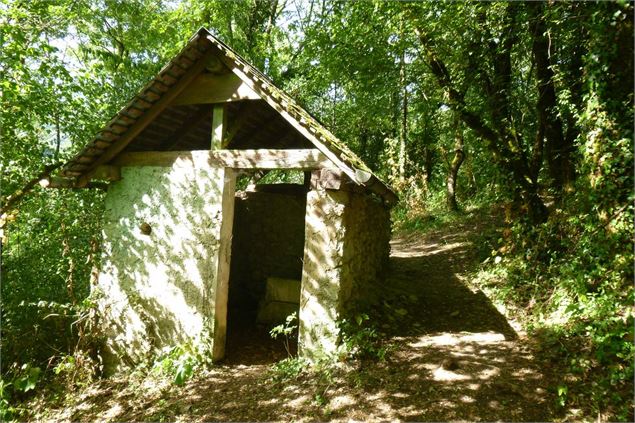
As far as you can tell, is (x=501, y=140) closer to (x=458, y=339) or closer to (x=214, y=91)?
(x=458, y=339)

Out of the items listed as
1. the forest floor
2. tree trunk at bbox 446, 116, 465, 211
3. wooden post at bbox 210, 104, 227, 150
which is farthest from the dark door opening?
tree trunk at bbox 446, 116, 465, 211

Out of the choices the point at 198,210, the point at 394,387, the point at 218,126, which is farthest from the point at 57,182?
the point at 394,387

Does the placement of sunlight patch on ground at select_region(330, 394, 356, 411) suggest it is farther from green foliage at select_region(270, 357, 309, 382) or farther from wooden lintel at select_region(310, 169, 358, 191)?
wooden lintel at select_region(310, 169, 358, 191)

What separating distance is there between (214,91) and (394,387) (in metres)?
4.80

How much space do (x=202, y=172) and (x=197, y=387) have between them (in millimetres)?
3113

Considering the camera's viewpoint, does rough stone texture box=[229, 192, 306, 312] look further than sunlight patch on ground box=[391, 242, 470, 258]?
No

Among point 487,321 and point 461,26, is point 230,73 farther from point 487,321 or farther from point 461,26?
point 487,321

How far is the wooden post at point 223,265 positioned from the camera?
5.48 meters

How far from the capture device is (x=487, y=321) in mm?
5910

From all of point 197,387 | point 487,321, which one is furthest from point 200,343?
point 487,321

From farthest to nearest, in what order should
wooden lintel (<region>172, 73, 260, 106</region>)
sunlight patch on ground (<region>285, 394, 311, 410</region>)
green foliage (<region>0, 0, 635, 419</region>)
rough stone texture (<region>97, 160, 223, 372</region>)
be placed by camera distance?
rough stone texture (<region>97, 160, 223, 372</region>) → wooden lintel (<region>172, 73, 260, 106</region>) → green foliage (<region>0, 0, 635, 419</region>) → sunlight patch on ground (<region>285, 394, 311, 410</region>)

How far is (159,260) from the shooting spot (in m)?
5.84

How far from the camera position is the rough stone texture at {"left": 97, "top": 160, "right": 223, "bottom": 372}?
5.57m

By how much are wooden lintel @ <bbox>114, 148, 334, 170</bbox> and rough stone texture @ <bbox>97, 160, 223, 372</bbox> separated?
113mm
